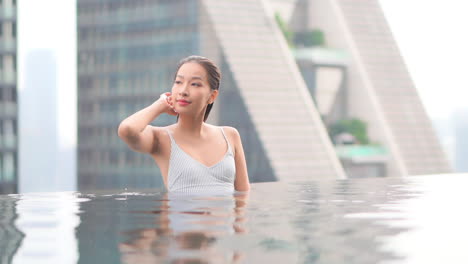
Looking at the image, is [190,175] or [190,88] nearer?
[190,88]

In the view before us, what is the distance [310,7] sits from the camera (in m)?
52.6

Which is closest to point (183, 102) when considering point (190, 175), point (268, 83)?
point (190, 175)

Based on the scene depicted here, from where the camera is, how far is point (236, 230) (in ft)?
7.02

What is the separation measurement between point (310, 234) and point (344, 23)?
170 feet

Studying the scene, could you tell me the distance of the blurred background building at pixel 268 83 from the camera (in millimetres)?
45625

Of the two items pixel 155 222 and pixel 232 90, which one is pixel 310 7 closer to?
pixel 232 90

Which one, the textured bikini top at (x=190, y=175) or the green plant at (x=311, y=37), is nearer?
the textured bikini top at (x=190, y=175)

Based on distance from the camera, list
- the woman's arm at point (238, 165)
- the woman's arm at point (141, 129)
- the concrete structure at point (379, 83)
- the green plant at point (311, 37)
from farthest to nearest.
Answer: the concrete structure at point (379, 83) < the green plant at point (311, 37) < the woman's arm at point (238, 165) < the woman's arm at point (141, 129)

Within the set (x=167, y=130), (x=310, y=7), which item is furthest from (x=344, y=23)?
(x=167, y=130)

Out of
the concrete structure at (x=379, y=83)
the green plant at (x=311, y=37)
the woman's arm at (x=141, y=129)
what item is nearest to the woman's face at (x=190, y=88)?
the woman's arm at (x=141, y=129)

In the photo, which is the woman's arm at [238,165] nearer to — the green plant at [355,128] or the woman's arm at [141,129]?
the woman's arm at [141,129]

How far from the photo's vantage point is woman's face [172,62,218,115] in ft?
12.8

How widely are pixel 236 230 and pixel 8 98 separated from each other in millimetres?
45401

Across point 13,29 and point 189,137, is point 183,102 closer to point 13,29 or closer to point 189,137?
point 189,137
